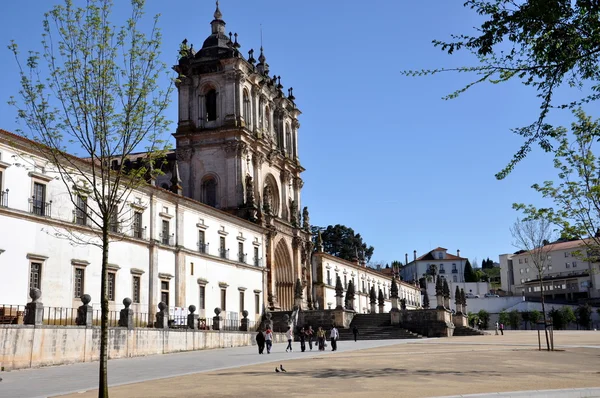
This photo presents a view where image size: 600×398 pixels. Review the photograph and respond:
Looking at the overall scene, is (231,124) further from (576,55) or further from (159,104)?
(576,55)

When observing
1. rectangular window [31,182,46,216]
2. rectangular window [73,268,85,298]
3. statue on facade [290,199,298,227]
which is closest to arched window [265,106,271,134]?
statue on facade [290,199,298,227]

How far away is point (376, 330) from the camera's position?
171 feet

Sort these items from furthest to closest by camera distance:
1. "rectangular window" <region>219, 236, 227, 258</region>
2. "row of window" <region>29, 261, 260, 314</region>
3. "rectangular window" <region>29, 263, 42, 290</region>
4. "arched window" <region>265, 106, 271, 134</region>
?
"arched window" <region>265, 106, 271, 134</region>
"rectangular window" <region>219, 236, 227, 258</region>
"row of window" <region>29, 261, 260, 314</region>
"rectangular window" <region>29, 263, 42, 290</region>

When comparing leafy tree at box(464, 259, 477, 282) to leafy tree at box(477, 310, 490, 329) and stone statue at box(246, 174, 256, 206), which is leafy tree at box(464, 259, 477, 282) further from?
stone statue at box(246, 174, 256, 206)

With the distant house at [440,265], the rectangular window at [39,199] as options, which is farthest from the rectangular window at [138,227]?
the distant house at [440,265]

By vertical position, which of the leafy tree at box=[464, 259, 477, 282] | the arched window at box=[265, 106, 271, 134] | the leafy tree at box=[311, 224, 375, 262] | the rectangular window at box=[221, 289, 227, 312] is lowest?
the rectangular window at box=[221, 289, 227, 312]

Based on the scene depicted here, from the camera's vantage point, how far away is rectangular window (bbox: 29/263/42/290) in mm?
29942

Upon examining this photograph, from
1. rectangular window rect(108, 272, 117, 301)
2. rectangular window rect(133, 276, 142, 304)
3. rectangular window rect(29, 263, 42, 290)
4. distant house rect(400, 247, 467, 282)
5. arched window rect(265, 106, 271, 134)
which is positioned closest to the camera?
rectangular window rect(29, 263, 42, 290)

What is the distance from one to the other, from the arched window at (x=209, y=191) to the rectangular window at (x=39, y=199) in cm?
2813

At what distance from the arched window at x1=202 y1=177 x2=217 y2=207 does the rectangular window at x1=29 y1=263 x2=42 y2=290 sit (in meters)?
28.8

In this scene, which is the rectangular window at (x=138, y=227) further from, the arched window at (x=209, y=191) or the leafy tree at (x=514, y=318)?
the leafy tree at (x=514, y=318)

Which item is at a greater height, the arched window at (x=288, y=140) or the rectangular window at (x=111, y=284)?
the arched window at (x=288, y=140)

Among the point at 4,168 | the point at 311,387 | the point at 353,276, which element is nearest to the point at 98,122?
the point at 311,387

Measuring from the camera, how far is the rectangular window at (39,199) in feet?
99.7
